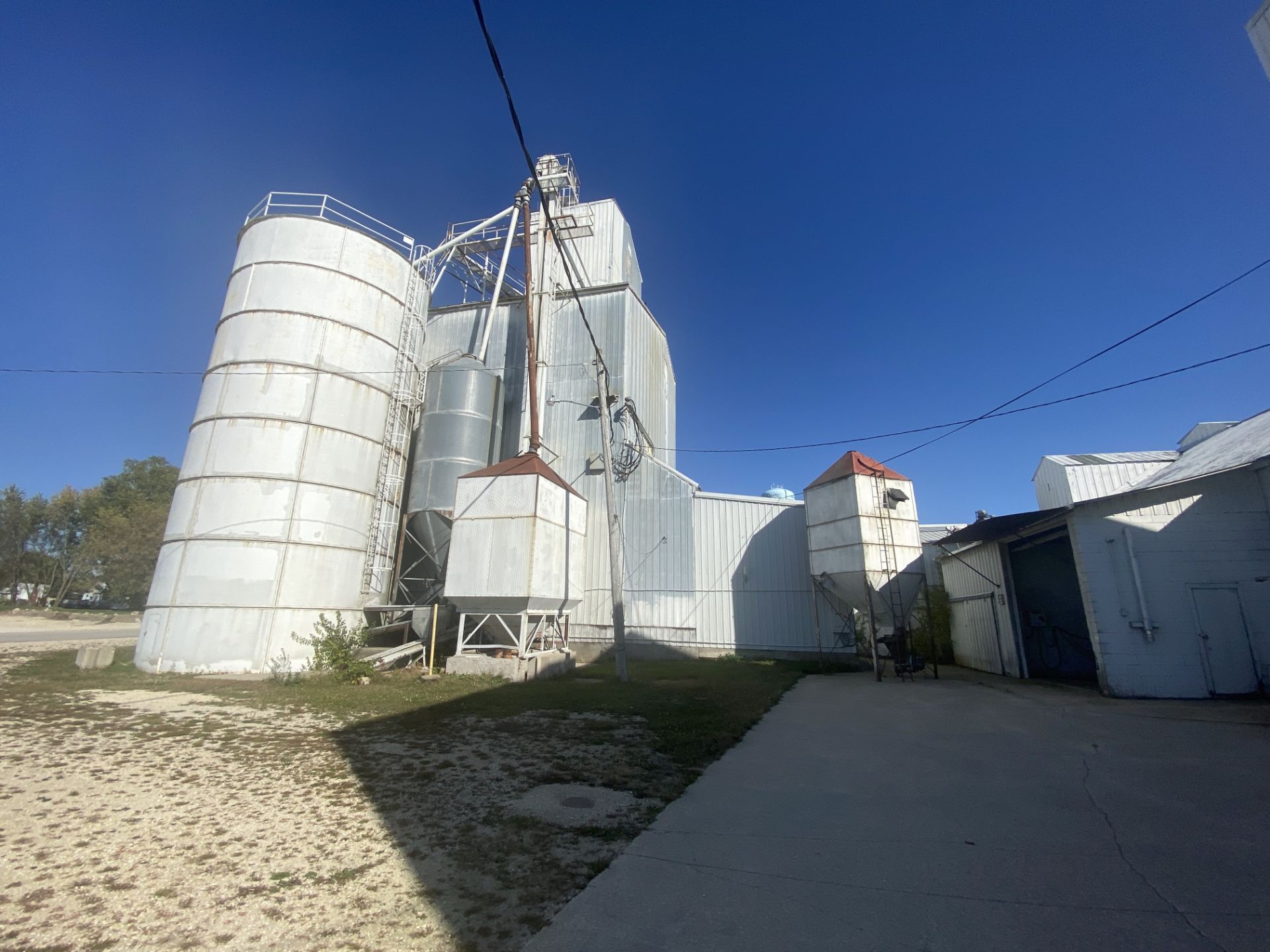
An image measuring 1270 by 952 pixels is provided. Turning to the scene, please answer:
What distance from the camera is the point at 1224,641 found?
1262 centimetres

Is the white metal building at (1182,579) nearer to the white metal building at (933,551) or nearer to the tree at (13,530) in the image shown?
the white metal building at (933,551)

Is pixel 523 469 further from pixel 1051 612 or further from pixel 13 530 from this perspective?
pixel 13 530

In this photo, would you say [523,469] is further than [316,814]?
Yes

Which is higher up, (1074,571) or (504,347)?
(504,347)

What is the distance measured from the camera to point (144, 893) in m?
3.88

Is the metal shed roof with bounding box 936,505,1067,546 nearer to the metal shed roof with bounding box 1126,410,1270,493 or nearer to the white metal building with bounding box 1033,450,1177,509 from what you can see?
the metal shed roof with bounding box 1126,410,1270,493

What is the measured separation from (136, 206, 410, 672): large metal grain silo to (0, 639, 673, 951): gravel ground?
26.6 ft

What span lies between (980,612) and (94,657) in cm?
2751

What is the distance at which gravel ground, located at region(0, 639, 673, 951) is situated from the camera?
3494 millimetres

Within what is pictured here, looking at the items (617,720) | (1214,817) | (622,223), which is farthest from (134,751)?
(622,223)

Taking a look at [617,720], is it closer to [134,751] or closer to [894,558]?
[134,751]

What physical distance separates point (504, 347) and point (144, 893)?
24.3 m

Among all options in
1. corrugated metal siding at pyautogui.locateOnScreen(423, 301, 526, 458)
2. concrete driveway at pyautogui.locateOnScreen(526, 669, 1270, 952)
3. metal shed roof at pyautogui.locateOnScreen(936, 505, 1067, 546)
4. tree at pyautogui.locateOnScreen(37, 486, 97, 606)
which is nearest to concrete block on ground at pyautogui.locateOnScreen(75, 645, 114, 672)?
corrugated metal siding at pyautogui.locateOnScreen(423, 301, 526, 458)

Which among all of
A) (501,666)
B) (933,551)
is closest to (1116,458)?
(933,551)
